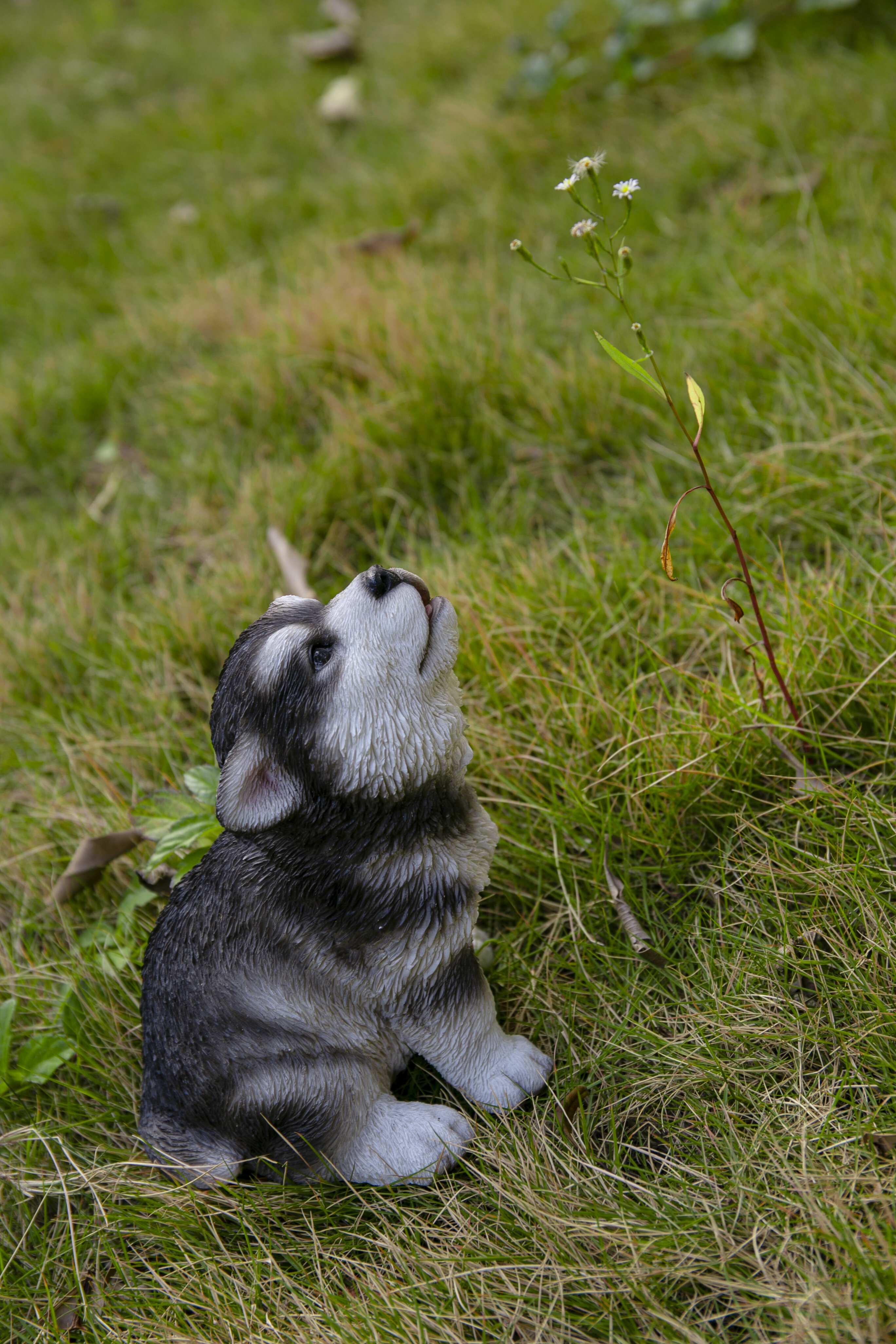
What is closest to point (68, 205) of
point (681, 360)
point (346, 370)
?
point (346, 370)

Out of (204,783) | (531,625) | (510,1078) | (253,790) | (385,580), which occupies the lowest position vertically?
(510,1078)

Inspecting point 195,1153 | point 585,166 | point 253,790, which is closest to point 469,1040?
point 195,1153

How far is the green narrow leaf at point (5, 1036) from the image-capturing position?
2.59 metres

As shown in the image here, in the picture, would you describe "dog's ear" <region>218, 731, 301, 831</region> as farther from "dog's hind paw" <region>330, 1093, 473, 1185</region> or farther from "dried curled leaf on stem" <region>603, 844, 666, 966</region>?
"dried curled leaf on stem" <region>603, 844, 666, 966</region>

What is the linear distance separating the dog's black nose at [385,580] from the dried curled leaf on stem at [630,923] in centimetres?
95

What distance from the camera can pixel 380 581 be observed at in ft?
6.85

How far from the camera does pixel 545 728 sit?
2.84m

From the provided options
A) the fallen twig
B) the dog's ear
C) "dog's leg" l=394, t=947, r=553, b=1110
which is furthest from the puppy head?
the fallen twig

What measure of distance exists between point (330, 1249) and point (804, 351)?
10.7ft

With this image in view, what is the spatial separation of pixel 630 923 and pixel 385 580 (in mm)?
1133

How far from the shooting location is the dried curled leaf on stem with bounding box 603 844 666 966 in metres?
2.41

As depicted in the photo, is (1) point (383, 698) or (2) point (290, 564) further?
(2) point (290, 564)

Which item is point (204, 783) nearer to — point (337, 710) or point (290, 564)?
point (337, 710)

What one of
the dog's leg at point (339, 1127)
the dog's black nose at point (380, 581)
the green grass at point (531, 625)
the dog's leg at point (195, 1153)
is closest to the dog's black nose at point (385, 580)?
the dog's black nose at point (380, 581)
